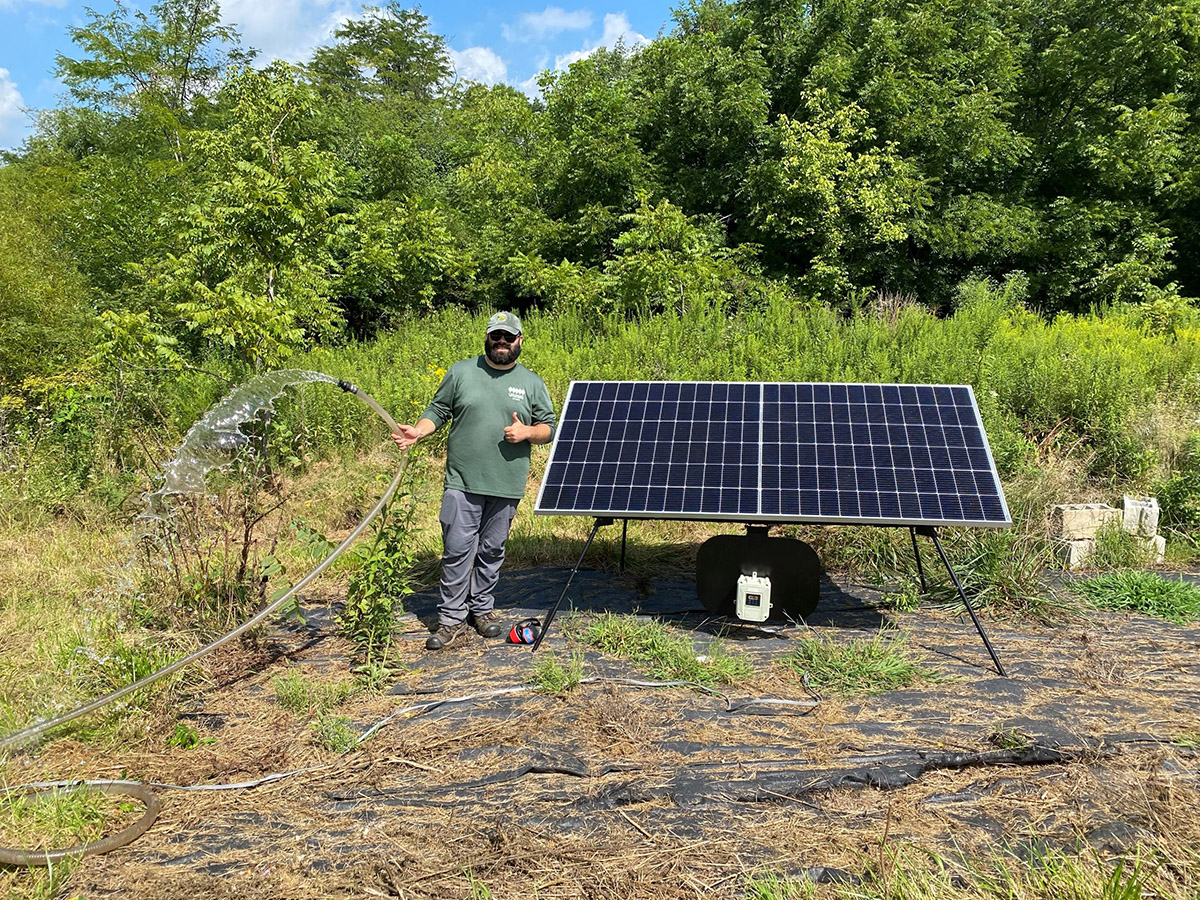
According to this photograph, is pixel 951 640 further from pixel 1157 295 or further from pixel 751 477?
pixel 1157 295

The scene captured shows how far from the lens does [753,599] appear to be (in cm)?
571

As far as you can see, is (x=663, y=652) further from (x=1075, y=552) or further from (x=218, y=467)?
(x=218, y=467)

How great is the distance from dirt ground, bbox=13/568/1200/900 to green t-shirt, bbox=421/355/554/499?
1.11 metres

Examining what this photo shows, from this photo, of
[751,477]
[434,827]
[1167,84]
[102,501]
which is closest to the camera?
[434,827]

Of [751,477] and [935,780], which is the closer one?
[935,780]

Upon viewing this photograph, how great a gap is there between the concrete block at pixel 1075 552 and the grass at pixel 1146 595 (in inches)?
22.0

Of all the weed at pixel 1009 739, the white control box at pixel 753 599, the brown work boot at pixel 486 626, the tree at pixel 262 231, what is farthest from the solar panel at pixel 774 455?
the tree at pixel 262 231

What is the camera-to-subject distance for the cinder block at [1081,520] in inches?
302

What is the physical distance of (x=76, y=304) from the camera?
1327 centimetres

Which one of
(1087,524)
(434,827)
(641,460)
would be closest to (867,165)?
(1087,524)

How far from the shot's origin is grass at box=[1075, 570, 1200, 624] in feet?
20.5

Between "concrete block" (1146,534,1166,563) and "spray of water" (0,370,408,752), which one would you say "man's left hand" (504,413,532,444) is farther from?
"concrete block" (1146,534,1166,563)

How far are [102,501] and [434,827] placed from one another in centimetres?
680

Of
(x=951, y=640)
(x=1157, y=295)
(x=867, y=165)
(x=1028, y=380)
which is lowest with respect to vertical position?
(x=951, y=640)
